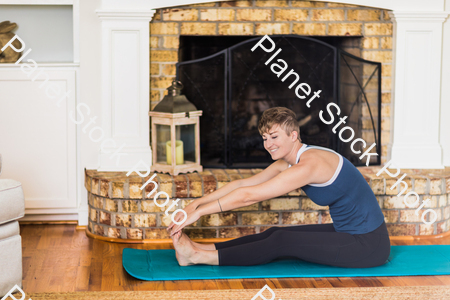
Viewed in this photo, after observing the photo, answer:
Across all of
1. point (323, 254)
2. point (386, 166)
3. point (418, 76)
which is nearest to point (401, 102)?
point (418, 76)

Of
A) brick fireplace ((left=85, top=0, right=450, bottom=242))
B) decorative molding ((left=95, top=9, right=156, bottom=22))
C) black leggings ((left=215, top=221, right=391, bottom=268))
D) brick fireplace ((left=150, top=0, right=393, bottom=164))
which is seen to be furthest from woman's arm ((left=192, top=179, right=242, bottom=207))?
decorative molding ((left=95, top=9, right=156, bottom=22))

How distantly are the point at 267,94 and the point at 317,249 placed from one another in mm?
1328

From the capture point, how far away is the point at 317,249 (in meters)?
2.42

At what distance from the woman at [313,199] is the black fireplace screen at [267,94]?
941 mm

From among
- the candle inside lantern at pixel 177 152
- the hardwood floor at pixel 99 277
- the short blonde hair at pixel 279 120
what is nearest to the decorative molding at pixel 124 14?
the candle inside lantern at pixel 177 152

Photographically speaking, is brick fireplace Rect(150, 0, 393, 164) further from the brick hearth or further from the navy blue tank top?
the navy blue tank top

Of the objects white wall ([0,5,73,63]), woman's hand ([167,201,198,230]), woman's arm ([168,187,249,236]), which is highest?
white wall ([0,5,73,63])

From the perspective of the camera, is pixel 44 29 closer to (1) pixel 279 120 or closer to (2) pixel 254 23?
(2) pixel 254 23

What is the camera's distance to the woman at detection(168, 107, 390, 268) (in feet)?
7.57

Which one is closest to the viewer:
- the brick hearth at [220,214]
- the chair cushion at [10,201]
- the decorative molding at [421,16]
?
the chair cushion at [10,201]

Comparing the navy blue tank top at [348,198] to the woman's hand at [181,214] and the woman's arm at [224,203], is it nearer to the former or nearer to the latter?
the woman's arm at [224,203]

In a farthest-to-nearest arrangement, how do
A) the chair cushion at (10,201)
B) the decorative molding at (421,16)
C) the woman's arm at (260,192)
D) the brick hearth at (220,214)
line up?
the decorative molding at (421,16) < the brick hearth at (220,214) < the woman's arm at (260,192) < the chair cushion at (10,201)

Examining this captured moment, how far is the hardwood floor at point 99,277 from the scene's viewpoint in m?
2.35

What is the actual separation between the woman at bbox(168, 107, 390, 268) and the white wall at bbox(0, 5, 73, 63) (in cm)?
170
